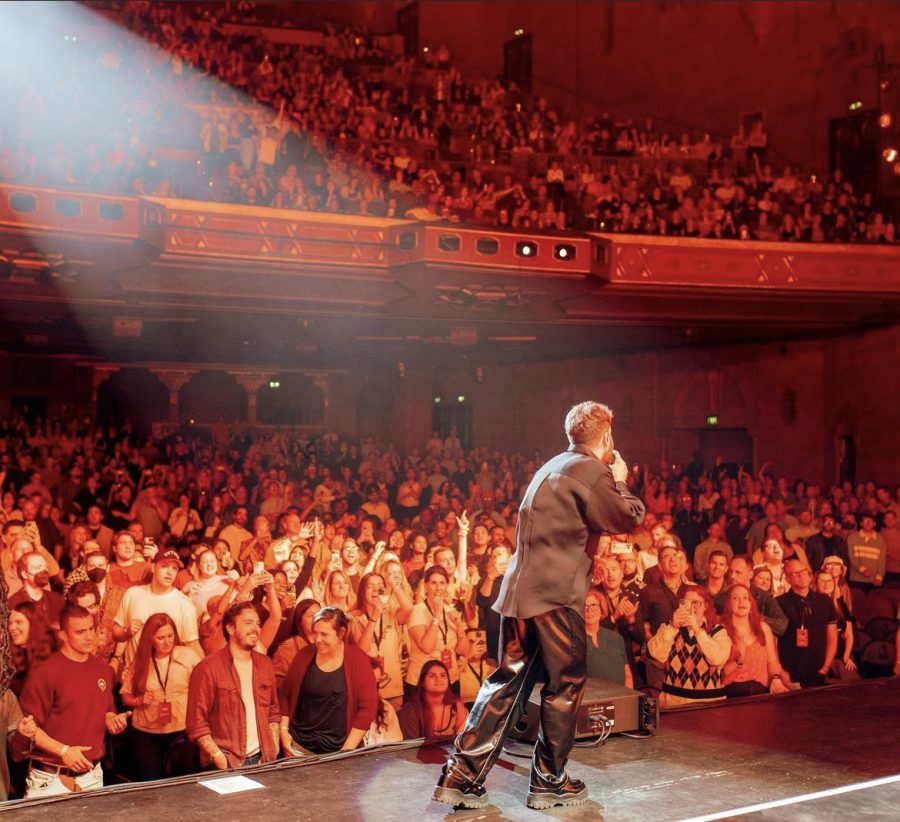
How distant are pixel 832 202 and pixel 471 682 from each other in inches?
437

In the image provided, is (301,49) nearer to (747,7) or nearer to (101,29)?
(101,29)

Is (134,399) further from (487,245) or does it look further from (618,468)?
(618,468)

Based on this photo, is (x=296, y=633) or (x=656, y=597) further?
(x=656, y=597)

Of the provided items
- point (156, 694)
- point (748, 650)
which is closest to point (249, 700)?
point (156, 694)

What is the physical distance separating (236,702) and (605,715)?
1.62 meters

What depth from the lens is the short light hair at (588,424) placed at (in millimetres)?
3543

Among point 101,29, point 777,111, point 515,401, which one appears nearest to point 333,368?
point 515,401

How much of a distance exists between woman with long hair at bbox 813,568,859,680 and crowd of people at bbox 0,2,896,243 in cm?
688

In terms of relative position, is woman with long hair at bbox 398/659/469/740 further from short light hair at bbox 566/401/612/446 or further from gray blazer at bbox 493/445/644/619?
short light hair at bbox 566/401/612/446

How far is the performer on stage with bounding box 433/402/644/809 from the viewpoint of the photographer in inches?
134

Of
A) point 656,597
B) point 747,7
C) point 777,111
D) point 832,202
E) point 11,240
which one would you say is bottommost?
point 656,597

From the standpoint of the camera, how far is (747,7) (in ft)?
62.5

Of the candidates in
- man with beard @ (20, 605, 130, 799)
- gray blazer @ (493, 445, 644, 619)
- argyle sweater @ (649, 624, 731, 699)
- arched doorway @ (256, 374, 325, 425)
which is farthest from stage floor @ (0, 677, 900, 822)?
arched doorway @ (256, 374, 325, 425)

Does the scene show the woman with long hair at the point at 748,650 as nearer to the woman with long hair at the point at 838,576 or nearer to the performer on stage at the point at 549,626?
the woman with long hair at the point at 838,576
